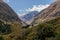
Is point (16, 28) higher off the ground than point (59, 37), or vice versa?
point (16, 28)

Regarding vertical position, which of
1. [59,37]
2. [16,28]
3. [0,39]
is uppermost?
[16,28]

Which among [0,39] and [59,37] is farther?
[0,39]

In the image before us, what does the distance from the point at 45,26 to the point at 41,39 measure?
1275 cm

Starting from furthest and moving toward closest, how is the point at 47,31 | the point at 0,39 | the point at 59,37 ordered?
the point at 47,31 → the point at 0,39 → the point at 59,37

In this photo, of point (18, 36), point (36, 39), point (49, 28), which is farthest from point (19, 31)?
point (49, 28)

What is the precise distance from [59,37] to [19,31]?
30821 mm

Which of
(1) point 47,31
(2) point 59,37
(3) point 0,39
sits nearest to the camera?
(2) point 59,37

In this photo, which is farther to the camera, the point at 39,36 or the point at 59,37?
the point at 39,36

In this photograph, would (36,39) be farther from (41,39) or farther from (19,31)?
(19,31)

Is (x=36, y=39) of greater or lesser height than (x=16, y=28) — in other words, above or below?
below

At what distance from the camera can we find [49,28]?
138125 mm

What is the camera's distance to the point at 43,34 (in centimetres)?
13388

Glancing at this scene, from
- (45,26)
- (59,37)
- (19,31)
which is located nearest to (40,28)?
(45,26)

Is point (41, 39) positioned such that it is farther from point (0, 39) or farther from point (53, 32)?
point (0, 39)
